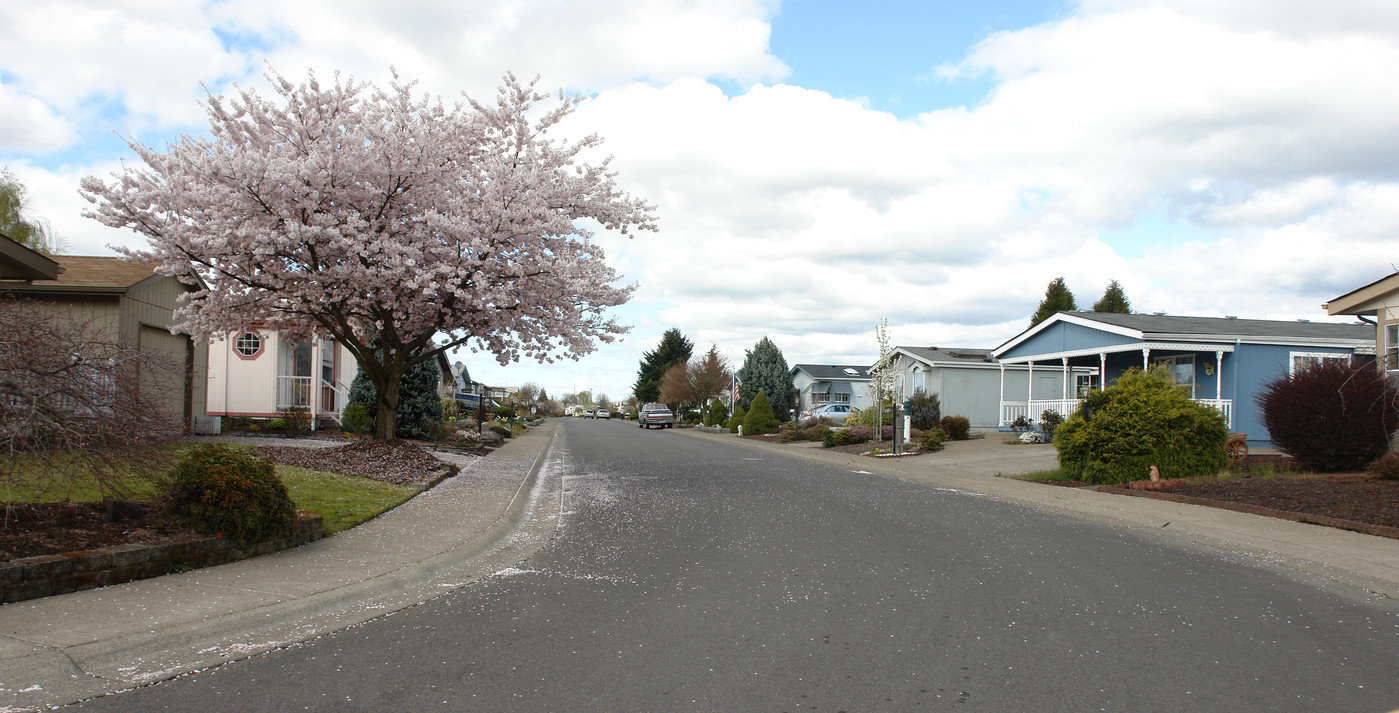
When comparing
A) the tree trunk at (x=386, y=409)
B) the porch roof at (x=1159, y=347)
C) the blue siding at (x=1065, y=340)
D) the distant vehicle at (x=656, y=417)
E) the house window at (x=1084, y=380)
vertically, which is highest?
the blue siding at (x=1065, y=340)

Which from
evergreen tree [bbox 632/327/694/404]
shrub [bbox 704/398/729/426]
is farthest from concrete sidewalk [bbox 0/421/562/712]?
evergreen tree [bbox 632/327/694/404]

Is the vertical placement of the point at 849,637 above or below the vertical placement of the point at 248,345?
below

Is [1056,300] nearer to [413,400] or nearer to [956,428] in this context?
[956,428]

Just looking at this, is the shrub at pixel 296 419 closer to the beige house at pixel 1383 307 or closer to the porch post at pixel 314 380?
the porch post at pixel 314 380

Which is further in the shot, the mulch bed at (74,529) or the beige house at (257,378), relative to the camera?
the beige house at (257,378)

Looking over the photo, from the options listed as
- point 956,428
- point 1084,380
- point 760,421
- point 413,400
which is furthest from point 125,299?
point 1084,380

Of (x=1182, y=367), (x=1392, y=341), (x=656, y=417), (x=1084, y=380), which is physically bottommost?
(x=656, y=417)

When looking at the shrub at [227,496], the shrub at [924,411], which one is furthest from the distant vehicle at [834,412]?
the shrub at [227,496]

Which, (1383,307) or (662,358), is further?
(662,358)

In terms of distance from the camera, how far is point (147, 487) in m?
8.06

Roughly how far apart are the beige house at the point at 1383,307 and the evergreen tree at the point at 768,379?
117 ft

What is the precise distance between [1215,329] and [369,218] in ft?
75.1

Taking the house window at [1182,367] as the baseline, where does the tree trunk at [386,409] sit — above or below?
below

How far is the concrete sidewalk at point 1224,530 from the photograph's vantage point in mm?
7906
